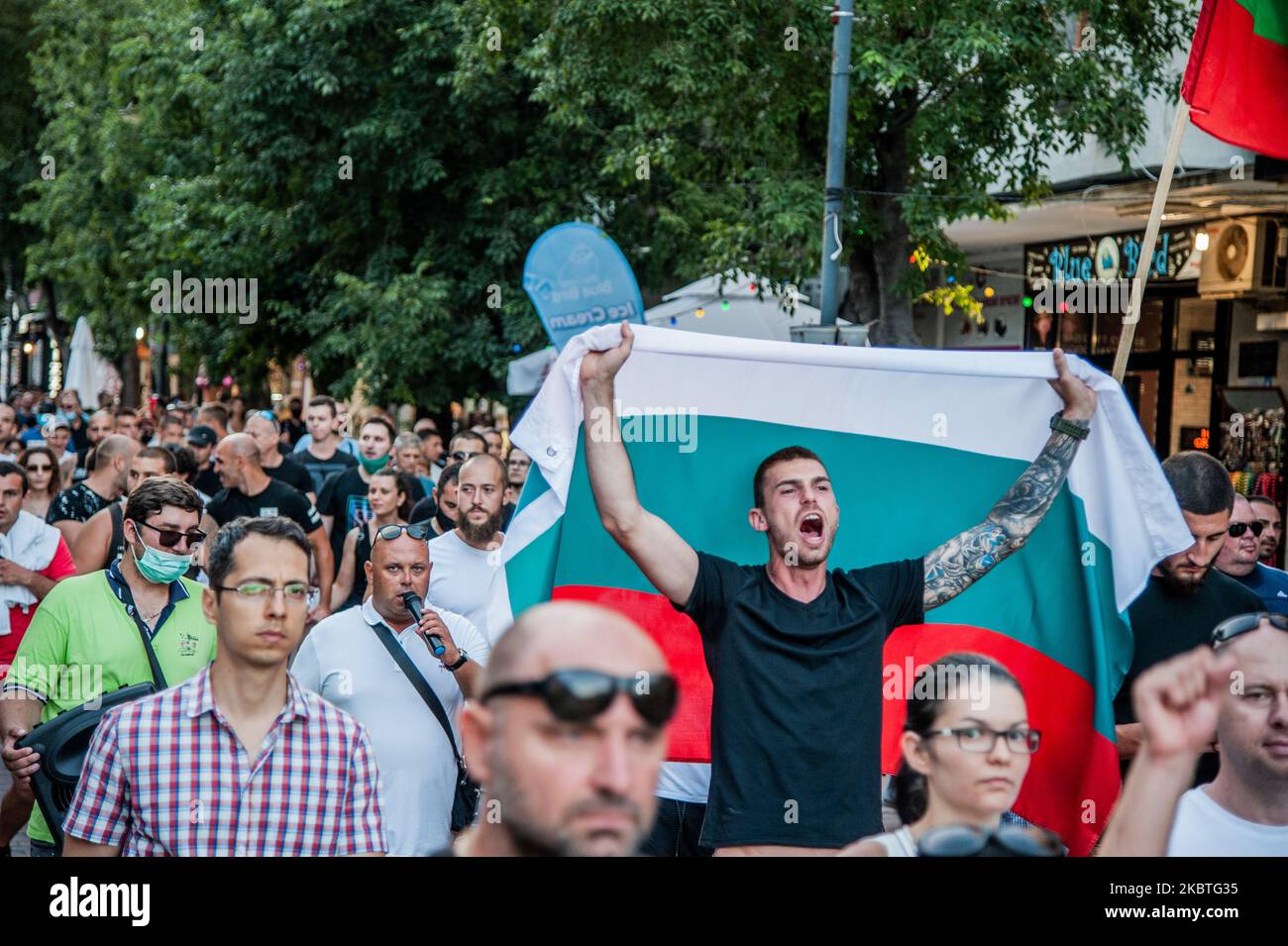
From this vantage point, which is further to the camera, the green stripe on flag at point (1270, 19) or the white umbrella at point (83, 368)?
the white umbrella at point (83, 368)

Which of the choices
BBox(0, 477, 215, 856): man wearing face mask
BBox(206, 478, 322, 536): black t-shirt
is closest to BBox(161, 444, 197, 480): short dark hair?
BBox(206, 478, 322, 536): black t-shirt

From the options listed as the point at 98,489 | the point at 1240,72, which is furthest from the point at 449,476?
the point at 1240,72

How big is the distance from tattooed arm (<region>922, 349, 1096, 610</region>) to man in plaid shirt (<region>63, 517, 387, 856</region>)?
1929 millimetres

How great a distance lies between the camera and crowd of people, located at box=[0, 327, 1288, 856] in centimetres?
187

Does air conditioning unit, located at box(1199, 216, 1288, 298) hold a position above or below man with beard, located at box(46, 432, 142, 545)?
A: above

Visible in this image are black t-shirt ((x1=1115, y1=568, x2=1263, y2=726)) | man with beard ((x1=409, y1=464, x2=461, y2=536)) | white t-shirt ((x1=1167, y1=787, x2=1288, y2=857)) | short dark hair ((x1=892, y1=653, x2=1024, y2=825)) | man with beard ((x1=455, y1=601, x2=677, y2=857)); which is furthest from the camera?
man with beard ((x1=409, y1=464, x2=461, y2=536))

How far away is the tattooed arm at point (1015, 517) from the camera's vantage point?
188 inches

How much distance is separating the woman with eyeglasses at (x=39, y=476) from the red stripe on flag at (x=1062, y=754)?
6772 mm

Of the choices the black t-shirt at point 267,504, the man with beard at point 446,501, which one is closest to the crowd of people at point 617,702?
the man with beard at point 446,501

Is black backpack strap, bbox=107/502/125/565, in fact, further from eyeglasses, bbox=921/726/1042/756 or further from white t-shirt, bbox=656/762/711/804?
eyeglasses, bbox=921/726/1042/756

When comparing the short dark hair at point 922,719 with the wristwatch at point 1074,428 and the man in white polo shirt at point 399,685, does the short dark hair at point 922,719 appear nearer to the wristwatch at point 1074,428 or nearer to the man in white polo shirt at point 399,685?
the wristwatch at point 1074,428

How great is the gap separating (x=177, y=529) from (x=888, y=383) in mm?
2568

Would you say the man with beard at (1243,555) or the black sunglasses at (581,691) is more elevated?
the man with beard at (1243,555)
